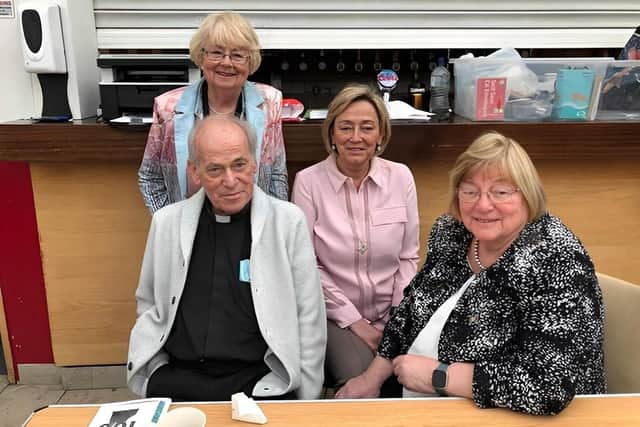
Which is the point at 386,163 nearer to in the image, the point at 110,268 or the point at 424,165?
the point at 424,165

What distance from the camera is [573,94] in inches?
91.9

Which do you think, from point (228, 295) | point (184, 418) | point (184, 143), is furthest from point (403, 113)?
point (184, 418)

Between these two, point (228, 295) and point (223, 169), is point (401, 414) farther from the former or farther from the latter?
point (223, 169)

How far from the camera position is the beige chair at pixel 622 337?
1292 millimetres

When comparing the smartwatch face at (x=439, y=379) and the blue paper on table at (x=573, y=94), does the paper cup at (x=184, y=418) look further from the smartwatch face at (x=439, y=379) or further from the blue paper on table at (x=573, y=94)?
the blue paper on table at (x=573, y=94)

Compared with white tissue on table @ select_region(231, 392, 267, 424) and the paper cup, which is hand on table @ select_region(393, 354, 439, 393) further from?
the paper cup

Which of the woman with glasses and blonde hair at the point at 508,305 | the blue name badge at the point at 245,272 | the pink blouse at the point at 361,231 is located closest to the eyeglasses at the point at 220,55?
the pink blouse at the point at 361,231

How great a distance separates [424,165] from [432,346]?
126 centimetres

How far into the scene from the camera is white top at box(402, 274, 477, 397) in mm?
1262

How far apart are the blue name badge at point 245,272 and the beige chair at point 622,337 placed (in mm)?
952

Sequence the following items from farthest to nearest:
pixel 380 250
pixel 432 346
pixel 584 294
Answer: pixel 380 250 < pixel 432 346 < pixel 584 294

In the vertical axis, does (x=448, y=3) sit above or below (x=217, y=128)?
above

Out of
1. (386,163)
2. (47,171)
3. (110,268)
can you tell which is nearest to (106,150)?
(47,171)

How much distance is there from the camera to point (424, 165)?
7.86 ft
